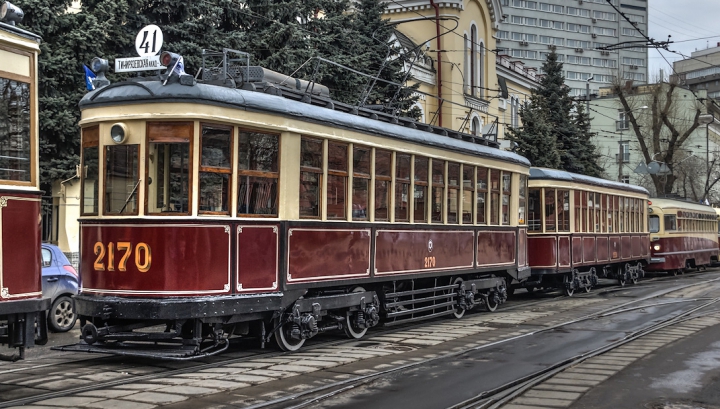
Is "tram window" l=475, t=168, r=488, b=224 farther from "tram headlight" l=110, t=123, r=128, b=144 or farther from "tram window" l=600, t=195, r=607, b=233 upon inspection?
"tram window" l=600, t=195, r=607, b=233

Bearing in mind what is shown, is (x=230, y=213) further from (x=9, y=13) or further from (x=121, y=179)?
(x=9, y=13)

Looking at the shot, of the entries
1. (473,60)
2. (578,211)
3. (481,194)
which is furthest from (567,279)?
(473,60)

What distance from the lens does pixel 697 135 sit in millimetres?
68688

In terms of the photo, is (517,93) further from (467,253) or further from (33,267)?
(33,267)

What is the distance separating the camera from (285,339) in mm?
11031

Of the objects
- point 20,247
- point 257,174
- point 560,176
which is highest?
point 560,176

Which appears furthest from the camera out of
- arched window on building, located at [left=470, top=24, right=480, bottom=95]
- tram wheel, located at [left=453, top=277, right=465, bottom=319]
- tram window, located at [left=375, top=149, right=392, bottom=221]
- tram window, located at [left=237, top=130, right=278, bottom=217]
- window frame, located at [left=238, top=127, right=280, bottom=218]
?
arched window on building, located at [left=470, top=24, right=480, bottom=95]

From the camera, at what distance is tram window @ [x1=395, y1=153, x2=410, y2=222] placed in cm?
1325

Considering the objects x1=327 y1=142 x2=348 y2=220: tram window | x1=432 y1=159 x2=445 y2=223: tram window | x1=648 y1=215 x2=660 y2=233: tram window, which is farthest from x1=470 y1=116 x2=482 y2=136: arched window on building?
x1=327 y1=142 x2=348 y2=220: tram window

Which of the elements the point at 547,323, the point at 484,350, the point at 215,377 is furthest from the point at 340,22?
the point at 215,377

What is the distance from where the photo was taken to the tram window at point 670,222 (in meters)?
31.8

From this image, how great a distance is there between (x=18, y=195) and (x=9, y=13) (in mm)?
1606

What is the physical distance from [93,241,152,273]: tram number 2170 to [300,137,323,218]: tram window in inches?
86.8

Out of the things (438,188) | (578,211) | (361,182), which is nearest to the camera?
(361,182)
